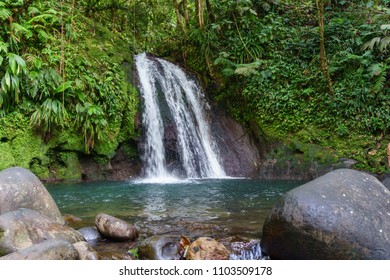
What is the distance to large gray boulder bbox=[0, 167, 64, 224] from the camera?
4.36 metres

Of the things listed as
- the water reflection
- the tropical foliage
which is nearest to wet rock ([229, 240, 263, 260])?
the water reflection

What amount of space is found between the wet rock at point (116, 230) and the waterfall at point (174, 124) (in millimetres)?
5734

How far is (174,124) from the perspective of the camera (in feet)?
35.6

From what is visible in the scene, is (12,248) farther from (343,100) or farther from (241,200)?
(343,100)

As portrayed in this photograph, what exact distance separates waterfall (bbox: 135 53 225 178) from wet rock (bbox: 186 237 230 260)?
6461 mm

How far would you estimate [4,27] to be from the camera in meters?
8.92

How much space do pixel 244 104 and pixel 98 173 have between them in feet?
16.5

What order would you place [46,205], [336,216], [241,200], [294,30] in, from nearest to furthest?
[336,216] < [46,205] < [241,200] < [294,30]

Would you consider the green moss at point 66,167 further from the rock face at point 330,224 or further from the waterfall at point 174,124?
the rock face at point 330,224

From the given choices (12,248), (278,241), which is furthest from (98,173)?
(278,241)

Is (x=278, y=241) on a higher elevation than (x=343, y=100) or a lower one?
lower

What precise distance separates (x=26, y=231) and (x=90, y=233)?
94 centimetres

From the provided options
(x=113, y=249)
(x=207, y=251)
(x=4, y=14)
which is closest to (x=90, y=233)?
(x=113, y=249)

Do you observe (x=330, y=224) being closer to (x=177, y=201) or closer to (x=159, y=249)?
(x=159, y=249)
